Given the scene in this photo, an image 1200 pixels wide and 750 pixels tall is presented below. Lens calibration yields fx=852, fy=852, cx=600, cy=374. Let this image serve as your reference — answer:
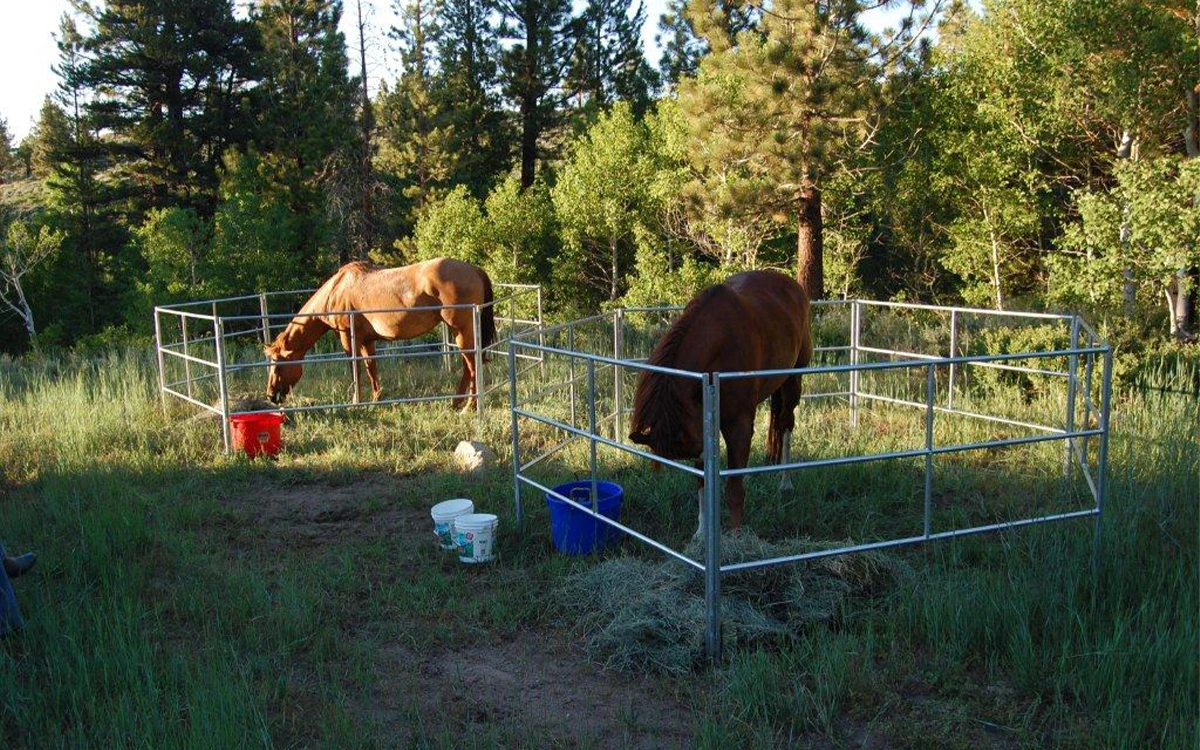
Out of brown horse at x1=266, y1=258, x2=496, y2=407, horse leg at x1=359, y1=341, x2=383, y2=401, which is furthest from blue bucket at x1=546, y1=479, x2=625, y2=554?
horse leg at x1=359, y1=341, x2=383, y2=401

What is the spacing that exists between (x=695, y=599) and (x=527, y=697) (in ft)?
3.04

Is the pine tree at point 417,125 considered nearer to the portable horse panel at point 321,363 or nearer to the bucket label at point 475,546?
the portable horse panel at point 321,363

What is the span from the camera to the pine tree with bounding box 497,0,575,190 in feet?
85.0

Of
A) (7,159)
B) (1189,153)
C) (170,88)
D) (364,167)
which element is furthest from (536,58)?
(7,159)

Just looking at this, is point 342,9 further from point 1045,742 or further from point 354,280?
point 1045,742

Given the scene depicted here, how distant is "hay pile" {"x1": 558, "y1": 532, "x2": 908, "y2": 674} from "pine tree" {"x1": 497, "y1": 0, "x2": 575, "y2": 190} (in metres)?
24.0

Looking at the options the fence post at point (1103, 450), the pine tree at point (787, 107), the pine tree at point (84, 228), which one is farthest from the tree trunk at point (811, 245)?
the pine tree at point (84, 228)

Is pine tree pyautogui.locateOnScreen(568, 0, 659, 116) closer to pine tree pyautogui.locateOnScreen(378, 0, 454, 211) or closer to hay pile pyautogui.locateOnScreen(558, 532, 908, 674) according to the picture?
pine tree pyautogui.locateOnScreen(378, 0, 454, 211)

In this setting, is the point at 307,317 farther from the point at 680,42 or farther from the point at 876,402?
the point at 680,42

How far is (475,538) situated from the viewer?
5.04 m

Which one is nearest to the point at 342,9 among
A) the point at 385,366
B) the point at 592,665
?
the point at 385,366

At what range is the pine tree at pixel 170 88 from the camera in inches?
1021

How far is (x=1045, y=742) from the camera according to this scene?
9.99 ft

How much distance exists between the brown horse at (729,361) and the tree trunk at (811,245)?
8865 millimetres
